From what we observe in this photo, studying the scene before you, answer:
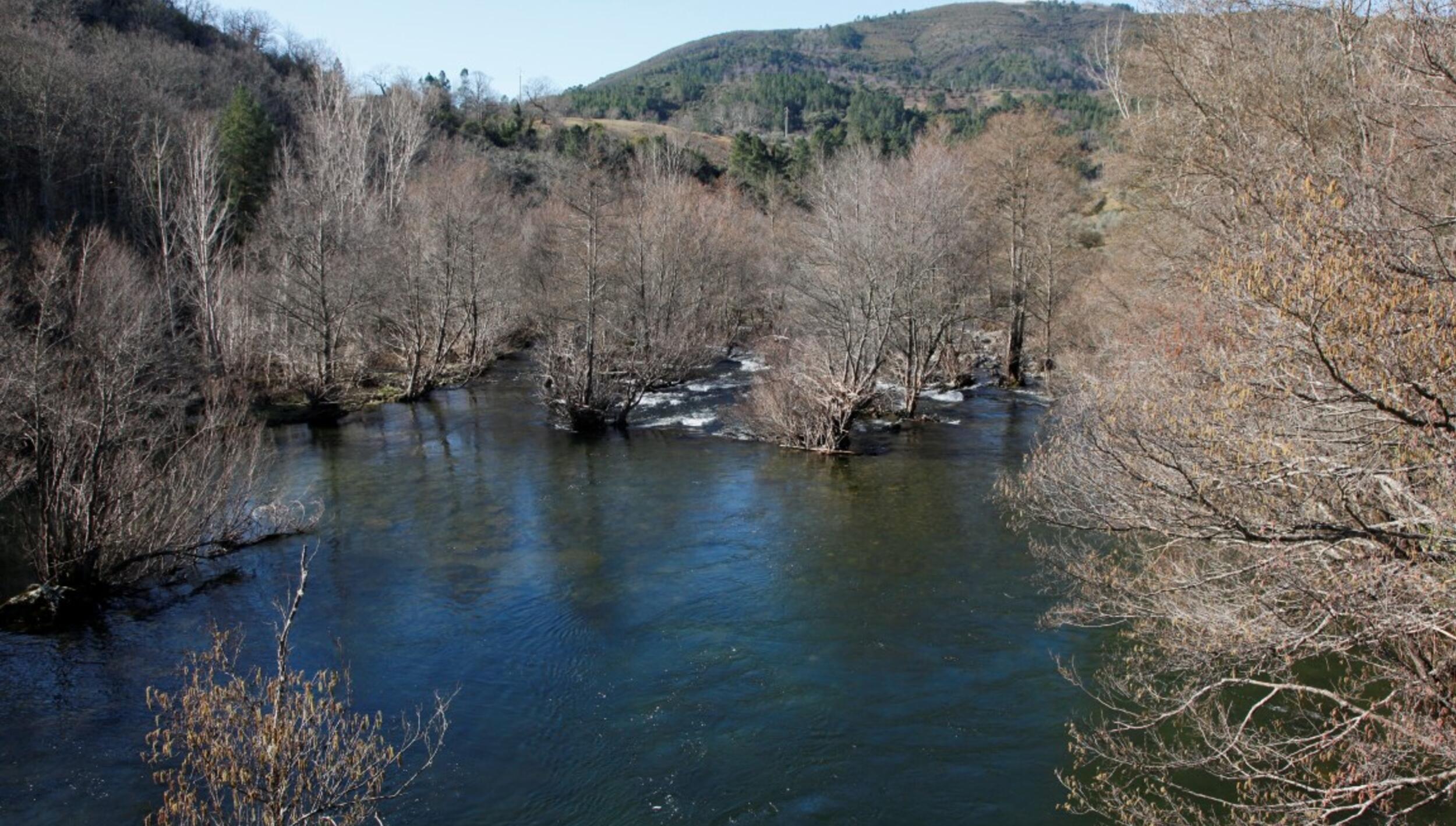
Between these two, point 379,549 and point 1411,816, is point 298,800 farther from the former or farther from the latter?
point 379,549

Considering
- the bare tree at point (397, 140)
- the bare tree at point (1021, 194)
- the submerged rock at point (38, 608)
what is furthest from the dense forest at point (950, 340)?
the bare tree at point (397, 140)

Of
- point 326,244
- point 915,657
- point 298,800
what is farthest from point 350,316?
point 298,800

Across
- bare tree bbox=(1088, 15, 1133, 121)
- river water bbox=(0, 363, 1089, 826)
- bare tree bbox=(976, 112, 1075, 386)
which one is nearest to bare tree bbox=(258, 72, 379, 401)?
river water bbox=(0, 363, 1089, 826)

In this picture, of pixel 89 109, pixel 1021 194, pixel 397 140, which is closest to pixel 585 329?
pixel 1021 194

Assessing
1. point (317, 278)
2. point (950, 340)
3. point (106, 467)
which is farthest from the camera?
point (950, 340)

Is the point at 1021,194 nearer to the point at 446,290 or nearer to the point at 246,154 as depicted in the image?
the point at 446,290

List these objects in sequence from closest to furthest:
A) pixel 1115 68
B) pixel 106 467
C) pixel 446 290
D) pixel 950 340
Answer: pixel 106 467, pixel 1115 68, pixel 446 290, pixel 950 340

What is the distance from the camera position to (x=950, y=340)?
34906 millimetres

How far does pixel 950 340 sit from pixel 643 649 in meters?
24.7

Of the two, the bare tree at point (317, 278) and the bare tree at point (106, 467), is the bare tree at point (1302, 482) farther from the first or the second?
the bare tree at point (317, 278)

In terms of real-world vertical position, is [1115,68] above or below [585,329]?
above

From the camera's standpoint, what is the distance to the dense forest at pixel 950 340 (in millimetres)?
7617

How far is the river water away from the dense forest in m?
0.82

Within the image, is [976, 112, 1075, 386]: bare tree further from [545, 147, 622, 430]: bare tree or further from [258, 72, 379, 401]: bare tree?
[258, 72, 379, 401]: bare tree
